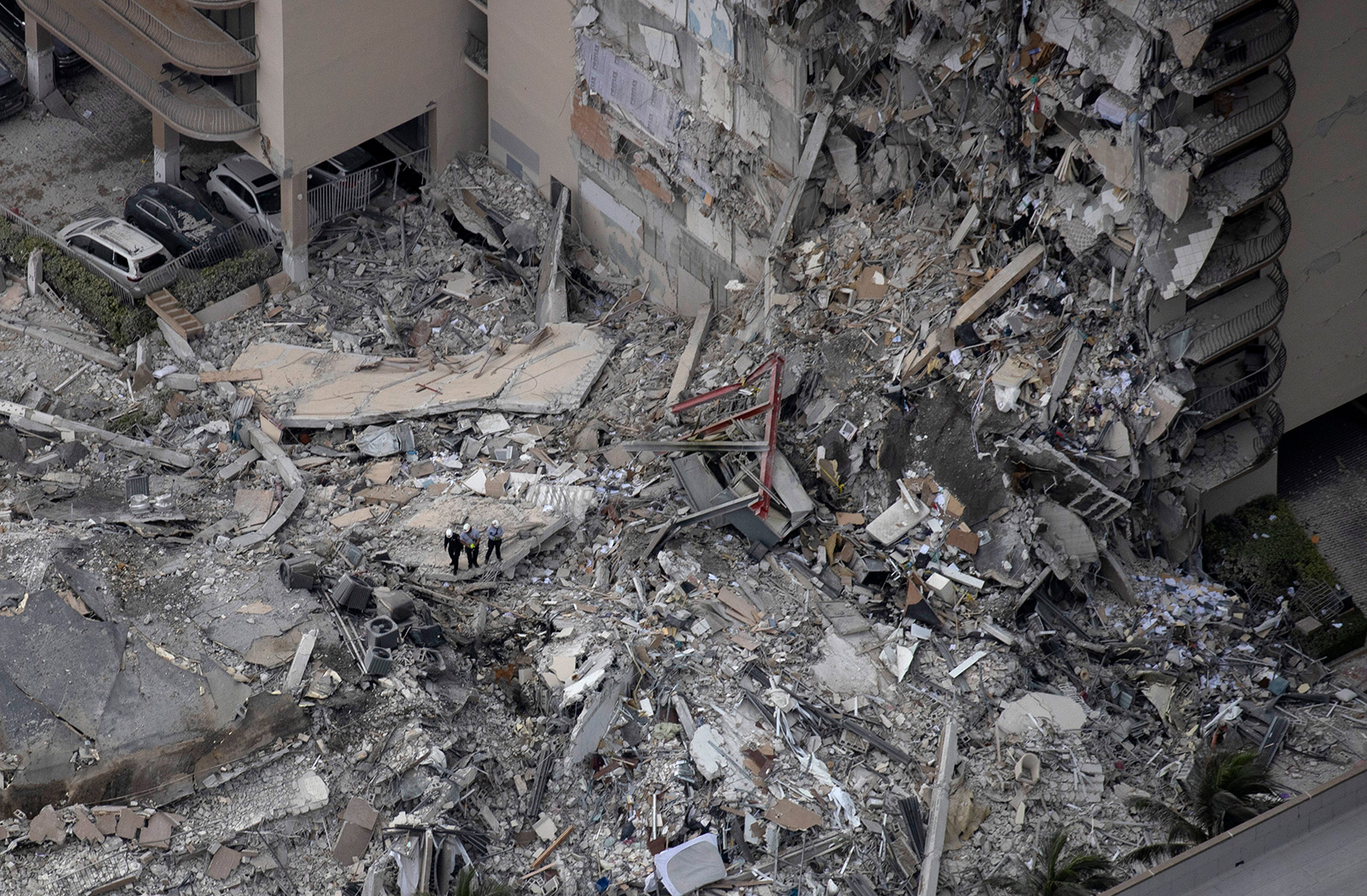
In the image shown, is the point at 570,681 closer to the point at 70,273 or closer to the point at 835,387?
the point at 835,387

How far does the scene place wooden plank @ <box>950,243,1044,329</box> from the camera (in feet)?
72.0

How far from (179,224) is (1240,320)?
1854 cm

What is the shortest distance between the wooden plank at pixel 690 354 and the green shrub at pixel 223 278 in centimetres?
820

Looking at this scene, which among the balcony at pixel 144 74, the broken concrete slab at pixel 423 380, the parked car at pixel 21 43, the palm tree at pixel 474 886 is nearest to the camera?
the palm tree at pixel 474 886

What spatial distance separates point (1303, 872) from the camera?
17656 mm

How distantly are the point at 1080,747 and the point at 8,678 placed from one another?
44.4 ft

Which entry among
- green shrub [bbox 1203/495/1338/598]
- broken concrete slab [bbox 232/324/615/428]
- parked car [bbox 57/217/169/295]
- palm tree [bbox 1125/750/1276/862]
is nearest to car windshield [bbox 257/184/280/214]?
parked car [bbox 57/217/169/295]

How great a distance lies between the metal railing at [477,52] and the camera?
2883 centimetres

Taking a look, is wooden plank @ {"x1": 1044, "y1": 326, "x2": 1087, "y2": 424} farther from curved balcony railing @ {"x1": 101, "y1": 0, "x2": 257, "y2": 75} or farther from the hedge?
the hedge

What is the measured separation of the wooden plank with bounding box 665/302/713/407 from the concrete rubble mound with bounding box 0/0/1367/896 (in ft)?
0.32

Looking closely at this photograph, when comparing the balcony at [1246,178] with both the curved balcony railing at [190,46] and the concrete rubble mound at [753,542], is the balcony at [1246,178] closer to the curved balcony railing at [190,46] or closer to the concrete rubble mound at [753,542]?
the concrete rubble mound at [753,542]

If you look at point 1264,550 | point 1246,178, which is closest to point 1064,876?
point 1264,550

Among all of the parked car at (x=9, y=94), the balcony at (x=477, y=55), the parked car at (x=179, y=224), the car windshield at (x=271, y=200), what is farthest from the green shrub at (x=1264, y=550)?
the parked car at (x=9, y=94)

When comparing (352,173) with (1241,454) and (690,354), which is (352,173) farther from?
(1241,454)
